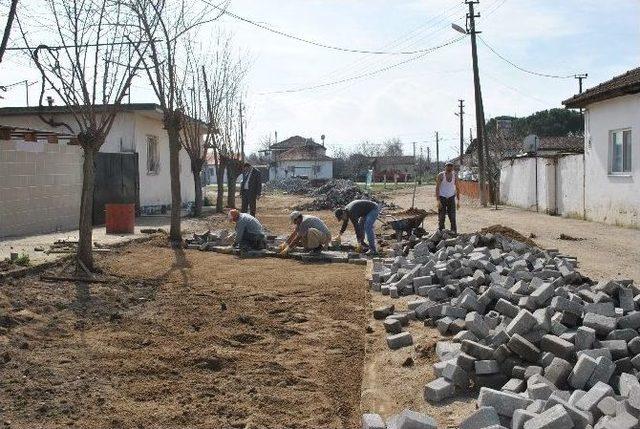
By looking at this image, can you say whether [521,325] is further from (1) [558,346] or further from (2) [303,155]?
(2) [303,155]

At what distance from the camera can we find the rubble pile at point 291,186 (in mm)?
48028

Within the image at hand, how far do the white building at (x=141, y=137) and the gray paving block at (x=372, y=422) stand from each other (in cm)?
1630

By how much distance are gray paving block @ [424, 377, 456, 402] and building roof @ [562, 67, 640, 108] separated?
41.9 feet

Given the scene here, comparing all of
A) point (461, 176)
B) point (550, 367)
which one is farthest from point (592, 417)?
point (461, 176)

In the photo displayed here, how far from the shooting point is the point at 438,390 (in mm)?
4516

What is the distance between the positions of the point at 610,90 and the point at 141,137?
1386 cm

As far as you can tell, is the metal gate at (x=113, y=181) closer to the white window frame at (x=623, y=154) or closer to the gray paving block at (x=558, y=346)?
the white window frame at (x=623, y=154)

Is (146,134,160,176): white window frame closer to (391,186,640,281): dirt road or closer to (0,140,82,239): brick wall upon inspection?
(0,140,82,239): brick wall

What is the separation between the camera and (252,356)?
19.0ft

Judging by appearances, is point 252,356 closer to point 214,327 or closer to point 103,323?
point 214,327

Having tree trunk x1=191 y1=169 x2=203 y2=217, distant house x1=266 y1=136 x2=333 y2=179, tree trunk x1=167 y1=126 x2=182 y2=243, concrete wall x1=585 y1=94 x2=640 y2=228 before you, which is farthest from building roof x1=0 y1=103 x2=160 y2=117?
distant house x1=266 y1=136 x2=333 y2=179

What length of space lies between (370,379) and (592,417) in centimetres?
178

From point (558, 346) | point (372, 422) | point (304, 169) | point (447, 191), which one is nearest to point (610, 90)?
point (447, 191)

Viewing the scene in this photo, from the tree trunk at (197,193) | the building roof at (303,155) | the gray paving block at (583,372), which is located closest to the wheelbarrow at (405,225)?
the gray paving block at (583,372)
